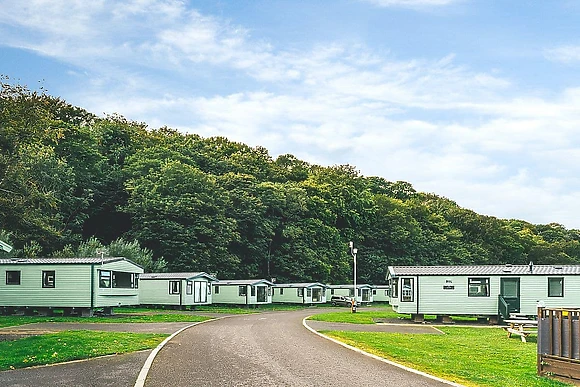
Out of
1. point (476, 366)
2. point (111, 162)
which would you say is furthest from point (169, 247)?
point (476, 366)

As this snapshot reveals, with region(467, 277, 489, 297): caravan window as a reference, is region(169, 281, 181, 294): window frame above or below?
below

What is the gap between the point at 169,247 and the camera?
59.1 m

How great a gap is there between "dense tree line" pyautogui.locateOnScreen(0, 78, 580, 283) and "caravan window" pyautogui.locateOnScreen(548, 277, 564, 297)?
2489 centimetres

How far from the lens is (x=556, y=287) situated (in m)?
32.7

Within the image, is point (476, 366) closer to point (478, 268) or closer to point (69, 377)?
point (69, 377)

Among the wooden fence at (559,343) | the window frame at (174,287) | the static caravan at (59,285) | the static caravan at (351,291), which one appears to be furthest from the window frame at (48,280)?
the static caravan at (351,291)

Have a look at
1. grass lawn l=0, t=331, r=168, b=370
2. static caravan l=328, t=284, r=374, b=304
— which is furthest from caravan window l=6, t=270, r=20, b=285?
static caravan l=328, t=284, r=374, b=304

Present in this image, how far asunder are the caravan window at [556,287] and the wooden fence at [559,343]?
2072 centimetres

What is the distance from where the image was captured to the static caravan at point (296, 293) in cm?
6100

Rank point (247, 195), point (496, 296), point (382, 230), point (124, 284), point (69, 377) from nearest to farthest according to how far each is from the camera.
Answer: point (69, 377), point (496, 296), point (124, 284), point (247, 195), point (382, 230)

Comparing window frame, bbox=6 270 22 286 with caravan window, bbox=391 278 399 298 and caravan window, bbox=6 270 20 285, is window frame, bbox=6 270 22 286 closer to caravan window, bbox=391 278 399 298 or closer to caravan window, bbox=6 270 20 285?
caravan window, bbox=6 270 20 285

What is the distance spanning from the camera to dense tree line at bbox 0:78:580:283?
53.3 metres

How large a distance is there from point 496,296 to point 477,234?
6242 cm

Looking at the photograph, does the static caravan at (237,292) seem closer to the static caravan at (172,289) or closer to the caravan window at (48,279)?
the static caravan at (172,289)
